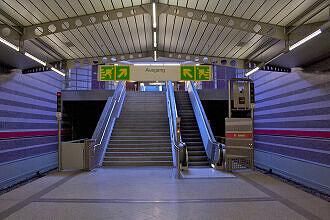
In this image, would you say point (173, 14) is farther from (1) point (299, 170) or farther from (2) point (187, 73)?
(1) point (299, 170)

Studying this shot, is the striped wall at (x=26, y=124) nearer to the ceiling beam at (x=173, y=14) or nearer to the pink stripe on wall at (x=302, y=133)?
the ceiling beam at (x=173, y=14)

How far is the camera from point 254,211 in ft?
14.0

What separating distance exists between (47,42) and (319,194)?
9780mm

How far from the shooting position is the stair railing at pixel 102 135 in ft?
25.8

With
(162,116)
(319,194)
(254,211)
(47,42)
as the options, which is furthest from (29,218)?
(162,116)

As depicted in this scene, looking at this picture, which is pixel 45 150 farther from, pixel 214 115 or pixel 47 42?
pixel 214 115

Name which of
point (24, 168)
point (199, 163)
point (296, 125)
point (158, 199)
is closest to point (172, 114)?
point (199, 163)

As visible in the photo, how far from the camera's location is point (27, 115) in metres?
10.1

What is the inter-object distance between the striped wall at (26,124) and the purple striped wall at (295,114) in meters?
10.4

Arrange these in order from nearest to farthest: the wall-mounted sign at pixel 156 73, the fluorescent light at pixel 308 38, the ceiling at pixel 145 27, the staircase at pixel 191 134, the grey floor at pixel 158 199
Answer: the grey floor at pixel 158 199 < the fluorescent light at pixel 308 38 < the ceiling at pixel 145 27 < the wall-mounted sign at pixel 156 73 < the staircase at pixel 191 134

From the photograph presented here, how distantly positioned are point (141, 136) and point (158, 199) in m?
5.57

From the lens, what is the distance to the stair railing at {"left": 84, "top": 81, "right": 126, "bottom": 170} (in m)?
7.88

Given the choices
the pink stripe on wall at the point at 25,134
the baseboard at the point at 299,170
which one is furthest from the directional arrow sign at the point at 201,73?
the pink stripe on wall at the point at 25,134

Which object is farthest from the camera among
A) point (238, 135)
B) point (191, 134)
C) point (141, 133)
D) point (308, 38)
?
point (141, 133)
